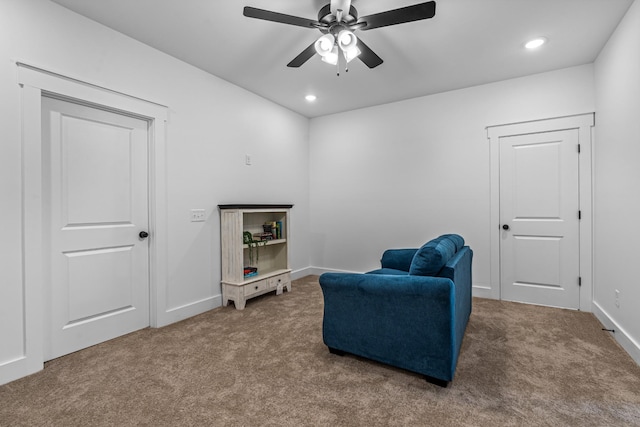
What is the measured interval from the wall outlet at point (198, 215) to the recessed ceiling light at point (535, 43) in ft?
11.5

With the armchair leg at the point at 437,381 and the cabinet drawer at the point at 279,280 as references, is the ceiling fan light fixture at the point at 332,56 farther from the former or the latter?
the cabinet drawer at the point at 279,280

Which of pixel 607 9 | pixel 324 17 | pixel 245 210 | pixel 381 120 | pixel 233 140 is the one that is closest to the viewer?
pixel 324 17

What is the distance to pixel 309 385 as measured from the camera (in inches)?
74.4

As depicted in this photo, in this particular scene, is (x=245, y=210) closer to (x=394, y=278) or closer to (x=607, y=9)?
(x=394, y=278)

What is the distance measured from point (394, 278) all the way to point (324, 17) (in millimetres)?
1846

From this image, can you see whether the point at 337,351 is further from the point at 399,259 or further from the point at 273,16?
the point at 273,16

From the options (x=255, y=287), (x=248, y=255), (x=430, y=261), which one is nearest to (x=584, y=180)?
(x=430, y=261)

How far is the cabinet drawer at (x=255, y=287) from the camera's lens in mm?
3406

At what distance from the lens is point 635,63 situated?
218cm

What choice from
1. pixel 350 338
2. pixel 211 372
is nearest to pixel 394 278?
pixel 350 338

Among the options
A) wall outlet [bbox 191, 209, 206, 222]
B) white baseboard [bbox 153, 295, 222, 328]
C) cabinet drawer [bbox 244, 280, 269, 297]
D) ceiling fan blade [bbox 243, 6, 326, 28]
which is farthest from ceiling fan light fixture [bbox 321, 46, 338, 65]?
white baseboard [bbox 153, 295, 222, 328]

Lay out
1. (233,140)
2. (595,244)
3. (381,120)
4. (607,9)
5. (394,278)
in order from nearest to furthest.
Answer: (394,278), (607,9), (595,244), (233,140), (381,120)

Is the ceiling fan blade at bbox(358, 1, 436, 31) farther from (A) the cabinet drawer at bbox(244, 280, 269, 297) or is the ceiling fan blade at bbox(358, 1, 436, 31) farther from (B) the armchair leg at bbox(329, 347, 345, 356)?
(A) the cabinet drawer at bbox(244, 280, 269, 297)

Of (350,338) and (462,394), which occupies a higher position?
(350,338)
